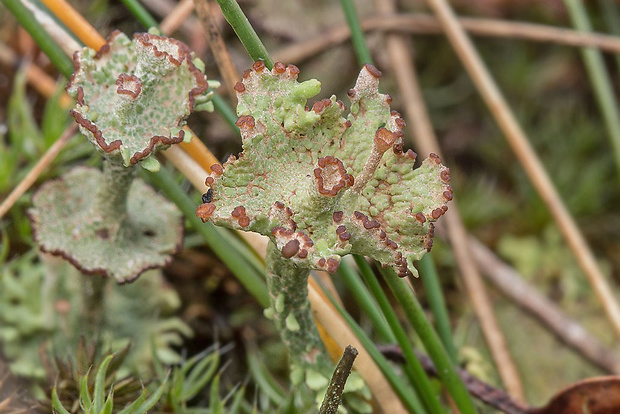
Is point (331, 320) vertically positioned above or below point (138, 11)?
below

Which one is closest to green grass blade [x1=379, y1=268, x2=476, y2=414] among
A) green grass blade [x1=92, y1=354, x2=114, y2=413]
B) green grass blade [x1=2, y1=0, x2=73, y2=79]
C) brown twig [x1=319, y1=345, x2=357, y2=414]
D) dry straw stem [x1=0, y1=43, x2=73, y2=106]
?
brown twig [x1=319, y1=345, x2=357, y2=414]

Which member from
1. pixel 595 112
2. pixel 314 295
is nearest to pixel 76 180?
pixel 314 295

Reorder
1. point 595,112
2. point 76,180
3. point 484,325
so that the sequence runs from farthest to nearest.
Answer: point 595,112, point 484,325, point 76,180

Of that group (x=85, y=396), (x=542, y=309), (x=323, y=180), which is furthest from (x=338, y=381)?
(x=542, y=309)

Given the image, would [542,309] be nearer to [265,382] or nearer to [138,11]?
[265,382]

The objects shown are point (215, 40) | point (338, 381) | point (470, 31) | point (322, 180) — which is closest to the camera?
point (322, 180)

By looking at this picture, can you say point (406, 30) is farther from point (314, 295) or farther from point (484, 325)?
point (314, 295)

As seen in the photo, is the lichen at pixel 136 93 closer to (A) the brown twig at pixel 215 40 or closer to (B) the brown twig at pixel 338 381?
(A) the brown twig at pixel 215 40
